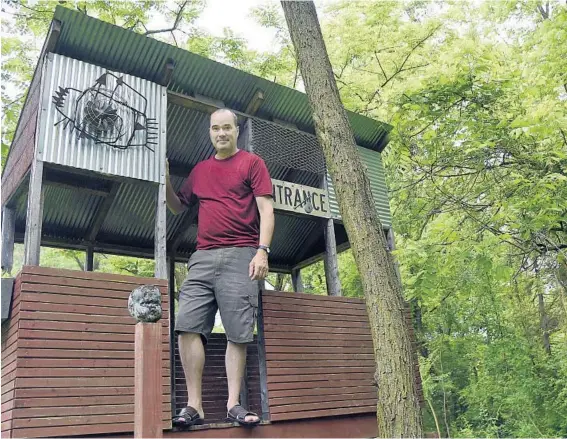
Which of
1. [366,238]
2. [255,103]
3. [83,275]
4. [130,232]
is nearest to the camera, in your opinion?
[366,238]

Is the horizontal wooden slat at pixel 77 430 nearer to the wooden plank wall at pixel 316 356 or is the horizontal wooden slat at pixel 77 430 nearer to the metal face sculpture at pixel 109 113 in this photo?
the wooden plank wall at pixel 316 356

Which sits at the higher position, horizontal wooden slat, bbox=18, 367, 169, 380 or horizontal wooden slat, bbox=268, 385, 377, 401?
horizontal wooden slat, bbox=18, 367, 169, 380

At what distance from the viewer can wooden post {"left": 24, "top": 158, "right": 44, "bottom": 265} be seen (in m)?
4.14

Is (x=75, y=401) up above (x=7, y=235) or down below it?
below

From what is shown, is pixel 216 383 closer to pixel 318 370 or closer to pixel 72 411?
pixel 318 370

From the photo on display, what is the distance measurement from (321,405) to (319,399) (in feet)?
0.19

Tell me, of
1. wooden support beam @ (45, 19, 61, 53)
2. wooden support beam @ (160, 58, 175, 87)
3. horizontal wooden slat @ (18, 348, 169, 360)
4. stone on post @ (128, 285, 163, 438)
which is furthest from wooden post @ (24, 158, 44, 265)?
stone on post @ (128, 285, 163, 438)

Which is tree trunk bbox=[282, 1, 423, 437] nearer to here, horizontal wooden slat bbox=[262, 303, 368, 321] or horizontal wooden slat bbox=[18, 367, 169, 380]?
horizontal wooden slat bbox=[262, 303, 368, 321]

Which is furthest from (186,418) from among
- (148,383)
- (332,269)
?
(332,269)

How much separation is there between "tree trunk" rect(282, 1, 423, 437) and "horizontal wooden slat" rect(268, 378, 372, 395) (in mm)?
1680

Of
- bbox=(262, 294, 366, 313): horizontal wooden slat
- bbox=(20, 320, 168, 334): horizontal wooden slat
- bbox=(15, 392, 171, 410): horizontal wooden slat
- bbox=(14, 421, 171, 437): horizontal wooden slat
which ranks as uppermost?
bbox=(262, 294, 366, 313): horizontal wooden slat

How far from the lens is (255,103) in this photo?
602 centimetres

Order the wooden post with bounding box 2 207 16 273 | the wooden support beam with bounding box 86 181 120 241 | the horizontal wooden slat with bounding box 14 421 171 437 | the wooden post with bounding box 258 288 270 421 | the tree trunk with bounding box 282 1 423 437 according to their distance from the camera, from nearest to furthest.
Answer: the tree trunk with bounding box 282 1 423 437, the horizontal wooden slat with bounding box 14 421 171 437, the wooden post with bounding box 258 288 270 421, the wooden post with bounding box 2 207 16 273, the wooden support beam with bounding box 86 181 120 241

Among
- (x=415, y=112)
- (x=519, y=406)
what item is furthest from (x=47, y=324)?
(x=519, y=406)
